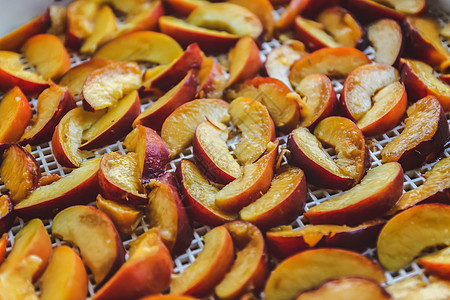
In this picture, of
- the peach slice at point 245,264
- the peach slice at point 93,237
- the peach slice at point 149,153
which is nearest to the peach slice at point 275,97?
the peach slice at point 149,153

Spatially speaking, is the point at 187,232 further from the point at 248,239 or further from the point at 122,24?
the point at 122,24

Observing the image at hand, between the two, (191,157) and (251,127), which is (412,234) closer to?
(251,127)

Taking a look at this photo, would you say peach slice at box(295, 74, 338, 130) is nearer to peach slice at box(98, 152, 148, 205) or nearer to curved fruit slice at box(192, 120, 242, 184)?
curved fruit slice at box(192, 120, 242, 184)

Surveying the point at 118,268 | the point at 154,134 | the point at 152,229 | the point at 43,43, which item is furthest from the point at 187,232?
the point at 43,43

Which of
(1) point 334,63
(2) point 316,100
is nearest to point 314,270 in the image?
(2) point 316,100

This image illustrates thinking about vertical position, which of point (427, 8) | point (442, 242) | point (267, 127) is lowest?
point (442, 242)

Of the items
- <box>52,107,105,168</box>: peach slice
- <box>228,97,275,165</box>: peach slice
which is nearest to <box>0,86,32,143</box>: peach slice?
<box>52,107,105,168</box>: peach slice
